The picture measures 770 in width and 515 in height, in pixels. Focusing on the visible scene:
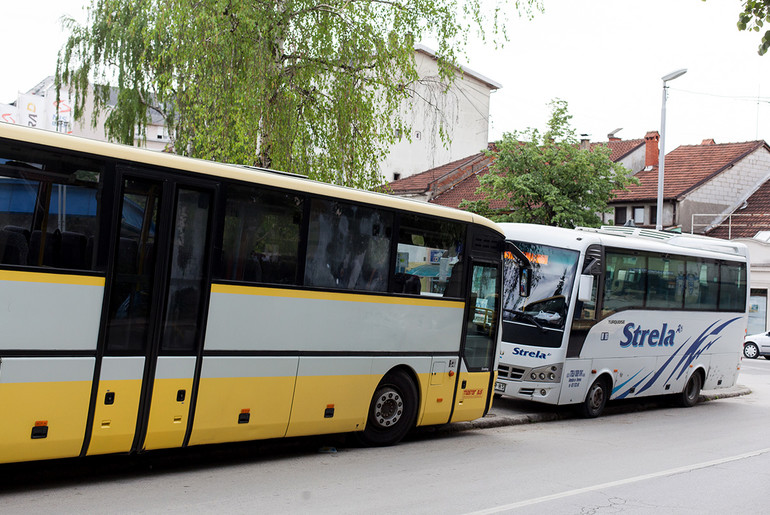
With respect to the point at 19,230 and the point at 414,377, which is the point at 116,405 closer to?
the point at 19,230

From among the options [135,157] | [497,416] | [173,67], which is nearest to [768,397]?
[497,416]

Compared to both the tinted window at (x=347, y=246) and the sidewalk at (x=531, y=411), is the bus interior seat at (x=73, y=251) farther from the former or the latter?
the sidewalk at (x=531, y=411)

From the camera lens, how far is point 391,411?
10930 mm

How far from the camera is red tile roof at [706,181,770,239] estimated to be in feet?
137

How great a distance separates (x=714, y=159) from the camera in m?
45.9

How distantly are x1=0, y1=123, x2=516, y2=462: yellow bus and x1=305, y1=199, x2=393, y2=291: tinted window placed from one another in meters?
0.02

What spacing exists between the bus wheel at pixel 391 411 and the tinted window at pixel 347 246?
1.33 m

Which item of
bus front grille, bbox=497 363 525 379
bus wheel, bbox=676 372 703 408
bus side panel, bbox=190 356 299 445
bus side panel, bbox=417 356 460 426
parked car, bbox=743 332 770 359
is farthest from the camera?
parked car, bbox=743 332 770 359

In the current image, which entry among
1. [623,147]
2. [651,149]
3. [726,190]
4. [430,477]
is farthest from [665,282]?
[623,147]

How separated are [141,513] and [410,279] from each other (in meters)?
4.96

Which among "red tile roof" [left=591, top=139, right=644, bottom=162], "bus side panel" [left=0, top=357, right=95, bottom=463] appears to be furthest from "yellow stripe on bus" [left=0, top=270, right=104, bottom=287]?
"red tile roof" [left=591, top=139, right=644, bottom=162]

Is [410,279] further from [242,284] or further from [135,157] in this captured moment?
[135,157]

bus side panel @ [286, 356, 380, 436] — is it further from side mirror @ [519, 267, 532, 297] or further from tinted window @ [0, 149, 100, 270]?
side mirror @ [519, 267, 532, 297]

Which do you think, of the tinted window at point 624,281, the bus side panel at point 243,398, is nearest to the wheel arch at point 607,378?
the tinted window at point 624,281
